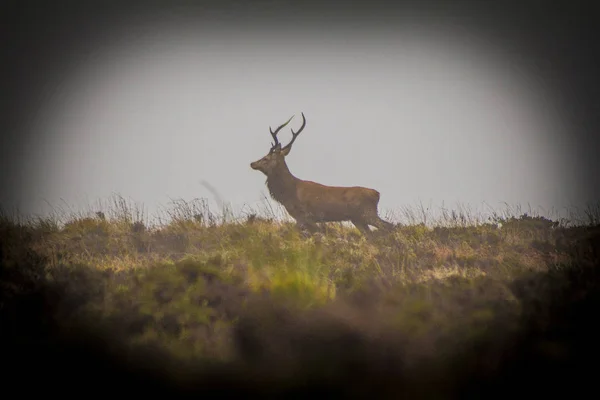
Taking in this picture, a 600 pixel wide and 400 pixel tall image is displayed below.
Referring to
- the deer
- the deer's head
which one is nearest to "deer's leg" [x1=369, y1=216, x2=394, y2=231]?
the deer

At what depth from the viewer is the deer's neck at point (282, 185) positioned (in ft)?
40.9

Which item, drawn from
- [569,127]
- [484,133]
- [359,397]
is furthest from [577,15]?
[484,133]

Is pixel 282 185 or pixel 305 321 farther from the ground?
pixel 282 185

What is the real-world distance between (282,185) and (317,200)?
82cm

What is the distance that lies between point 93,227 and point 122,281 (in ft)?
16.1

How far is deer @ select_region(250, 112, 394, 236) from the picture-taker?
12.1m

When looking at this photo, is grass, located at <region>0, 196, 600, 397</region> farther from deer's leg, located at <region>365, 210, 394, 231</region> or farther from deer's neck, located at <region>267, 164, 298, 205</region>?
deer's neck, located at <region>267, 164, 298, 205</region>

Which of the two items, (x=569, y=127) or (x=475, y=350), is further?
(x=569, y=127)

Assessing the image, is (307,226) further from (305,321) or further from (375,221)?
(305,321)

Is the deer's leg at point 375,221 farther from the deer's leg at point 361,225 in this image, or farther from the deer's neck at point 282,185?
the deer's neck at point 282,185

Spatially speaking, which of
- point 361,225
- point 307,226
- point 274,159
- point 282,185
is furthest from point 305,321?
point 274,159

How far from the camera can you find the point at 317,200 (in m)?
12.3

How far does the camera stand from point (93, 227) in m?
10.3

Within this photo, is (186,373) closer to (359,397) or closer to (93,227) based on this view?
(359,397)
